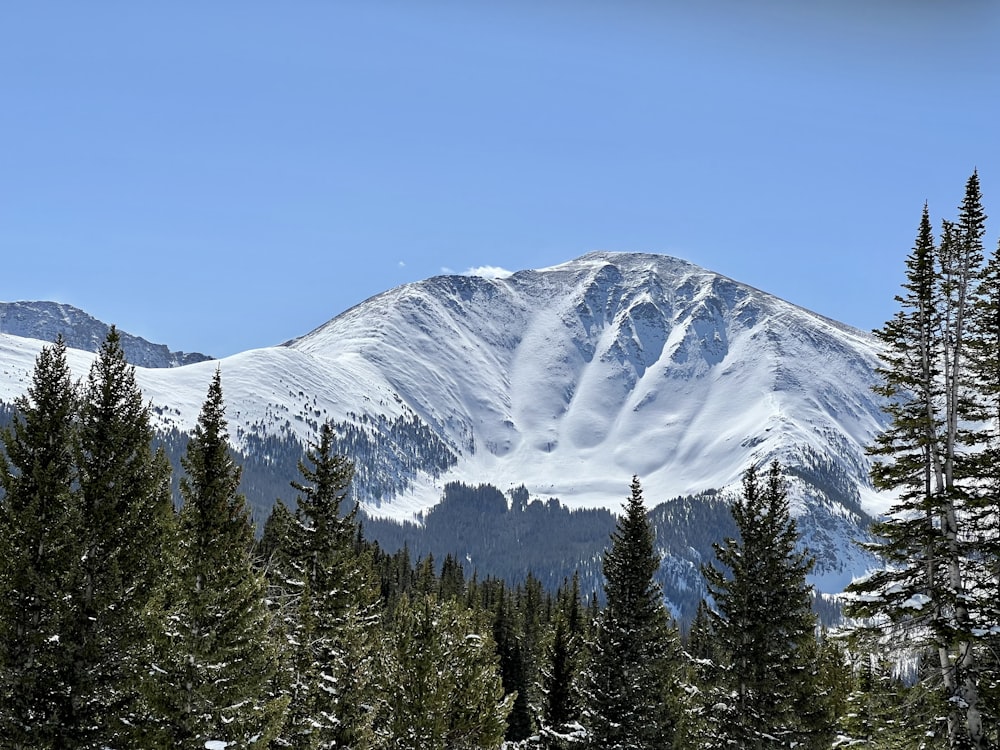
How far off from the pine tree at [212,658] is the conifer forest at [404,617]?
66mm

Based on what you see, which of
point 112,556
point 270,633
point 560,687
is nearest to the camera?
point 112,556

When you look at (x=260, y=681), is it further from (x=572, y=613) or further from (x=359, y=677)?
(x=572, y=613)

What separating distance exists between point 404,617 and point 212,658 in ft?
36.7

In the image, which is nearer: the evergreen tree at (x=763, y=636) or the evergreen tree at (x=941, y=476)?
the evergreen tree at (x=941, y=476)

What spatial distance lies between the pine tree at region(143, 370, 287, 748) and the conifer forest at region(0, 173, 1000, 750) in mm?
66

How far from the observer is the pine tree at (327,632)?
3158cm

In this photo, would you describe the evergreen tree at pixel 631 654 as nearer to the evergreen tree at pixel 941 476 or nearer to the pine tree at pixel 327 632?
the pine tree at pixel 327 632

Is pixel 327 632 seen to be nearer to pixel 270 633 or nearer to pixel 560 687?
pixel 270 633

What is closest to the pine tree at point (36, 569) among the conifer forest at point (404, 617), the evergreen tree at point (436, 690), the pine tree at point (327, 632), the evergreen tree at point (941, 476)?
the conifer forest at point (404, 617)

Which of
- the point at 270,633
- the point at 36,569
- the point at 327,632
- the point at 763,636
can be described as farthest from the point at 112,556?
the point at 763,636

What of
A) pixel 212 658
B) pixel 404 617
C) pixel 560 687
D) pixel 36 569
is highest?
pixel 36 569

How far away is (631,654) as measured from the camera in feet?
122

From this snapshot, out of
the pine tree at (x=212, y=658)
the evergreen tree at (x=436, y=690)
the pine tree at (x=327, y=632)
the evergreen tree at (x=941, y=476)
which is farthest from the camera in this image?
the evergreen tree at (x=436, y=690)

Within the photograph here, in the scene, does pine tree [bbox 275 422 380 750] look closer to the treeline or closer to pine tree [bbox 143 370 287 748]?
the treeline
